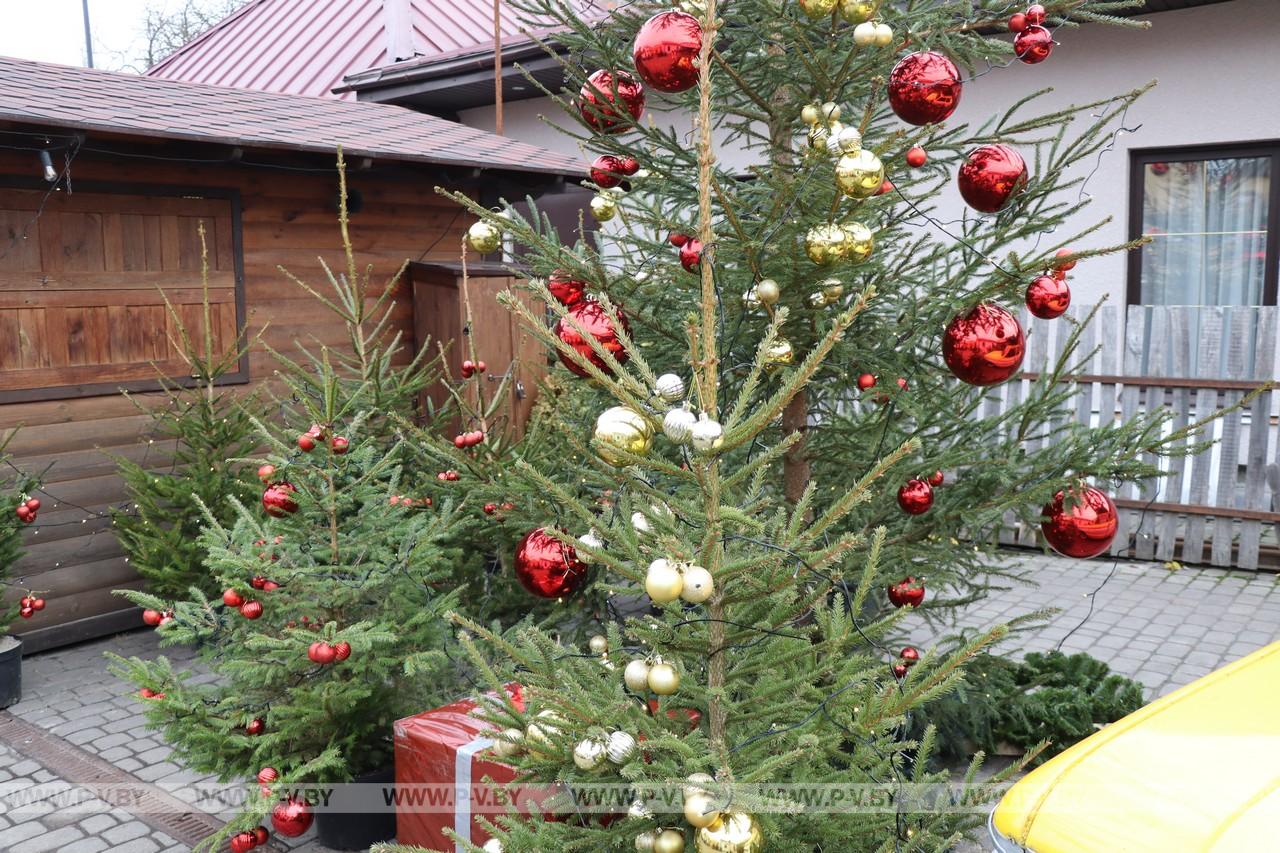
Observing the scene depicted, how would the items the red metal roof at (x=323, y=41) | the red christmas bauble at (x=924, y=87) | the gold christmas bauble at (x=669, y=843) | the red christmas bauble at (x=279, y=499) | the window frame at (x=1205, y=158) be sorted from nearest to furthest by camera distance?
1. the gold christmas bauble at (x=669, y=843)
2. the red christmas bauble at (x=924, y=87)
3. the red christmas bauble at (x=279, y=499)
4. the window frame at (x=1205, y=158)
5. the red metal roof at (x=323, y=41)

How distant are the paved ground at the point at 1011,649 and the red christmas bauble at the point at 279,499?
1121 mm

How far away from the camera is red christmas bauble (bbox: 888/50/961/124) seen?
11.2 feet

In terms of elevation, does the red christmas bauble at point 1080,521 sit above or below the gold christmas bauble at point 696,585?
below

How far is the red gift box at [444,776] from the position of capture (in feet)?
11.5

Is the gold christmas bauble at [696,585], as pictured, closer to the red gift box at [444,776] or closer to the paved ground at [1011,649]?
the red gift box at [444,776]

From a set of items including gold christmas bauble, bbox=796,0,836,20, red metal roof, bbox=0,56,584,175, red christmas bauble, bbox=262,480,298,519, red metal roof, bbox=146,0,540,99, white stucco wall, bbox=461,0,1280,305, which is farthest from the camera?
red metal roof, bbox=146,0,540,99

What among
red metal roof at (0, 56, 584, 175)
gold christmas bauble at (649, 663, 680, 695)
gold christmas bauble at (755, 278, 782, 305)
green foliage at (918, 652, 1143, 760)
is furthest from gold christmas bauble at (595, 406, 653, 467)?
red metal roof at (0, 56, 584, 175)

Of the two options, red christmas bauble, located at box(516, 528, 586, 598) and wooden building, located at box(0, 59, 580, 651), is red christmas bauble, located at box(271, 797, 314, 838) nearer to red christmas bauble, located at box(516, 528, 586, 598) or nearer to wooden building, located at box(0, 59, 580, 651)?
red christmas bauble, located at box(516, 528, 586, 598)

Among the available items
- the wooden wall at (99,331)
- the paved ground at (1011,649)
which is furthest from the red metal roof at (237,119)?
the paved ground at (1011,649)

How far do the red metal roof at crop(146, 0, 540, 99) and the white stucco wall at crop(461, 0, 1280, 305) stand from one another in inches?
244

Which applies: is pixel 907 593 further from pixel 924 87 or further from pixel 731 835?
pixel 731 835

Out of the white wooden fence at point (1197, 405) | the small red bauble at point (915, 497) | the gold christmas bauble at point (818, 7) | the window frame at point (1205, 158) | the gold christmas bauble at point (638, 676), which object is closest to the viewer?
the gold christmas bauble at point (638, 676)

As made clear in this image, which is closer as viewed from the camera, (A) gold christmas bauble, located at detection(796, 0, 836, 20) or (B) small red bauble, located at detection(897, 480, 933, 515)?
(A) gold christmas bauble, located at detection(796, 0, 836, 20)

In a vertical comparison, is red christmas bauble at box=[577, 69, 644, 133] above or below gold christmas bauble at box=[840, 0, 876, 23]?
below
